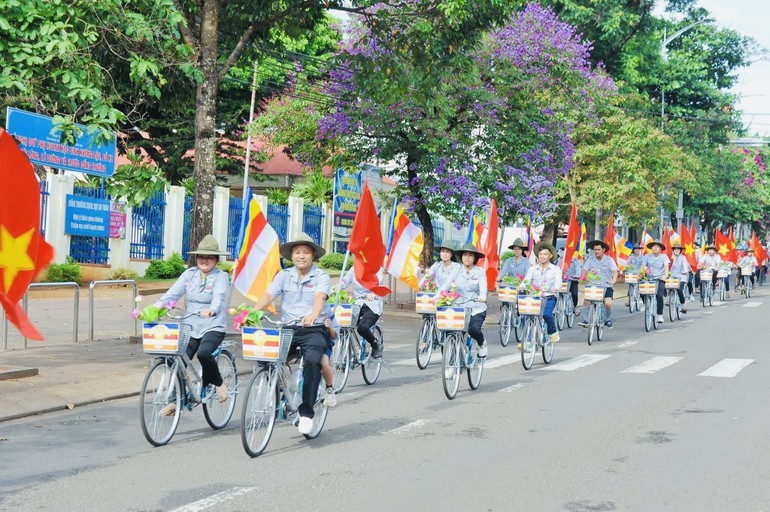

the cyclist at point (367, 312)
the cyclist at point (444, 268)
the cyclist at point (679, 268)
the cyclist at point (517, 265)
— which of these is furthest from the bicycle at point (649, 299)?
the cyclist at point (367, 312)

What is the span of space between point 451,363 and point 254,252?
3269 millimetres

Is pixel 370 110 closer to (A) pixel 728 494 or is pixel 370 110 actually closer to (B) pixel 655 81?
(A) pixel 728 494

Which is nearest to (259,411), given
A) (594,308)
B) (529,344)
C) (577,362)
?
(529,344)

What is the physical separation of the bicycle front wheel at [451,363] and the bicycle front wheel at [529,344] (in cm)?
304

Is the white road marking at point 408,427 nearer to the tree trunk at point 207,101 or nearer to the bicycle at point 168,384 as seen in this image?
the bicycle at point 168,384

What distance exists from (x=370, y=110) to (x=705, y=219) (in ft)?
159

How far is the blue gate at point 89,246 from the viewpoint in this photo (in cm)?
2609

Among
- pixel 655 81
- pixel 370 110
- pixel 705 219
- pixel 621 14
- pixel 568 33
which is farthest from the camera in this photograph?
pixel 705 219

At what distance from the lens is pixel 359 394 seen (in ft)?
40.5

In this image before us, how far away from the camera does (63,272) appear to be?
79.4ft

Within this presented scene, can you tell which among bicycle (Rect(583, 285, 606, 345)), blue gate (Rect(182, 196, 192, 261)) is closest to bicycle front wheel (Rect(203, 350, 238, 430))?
bicycle (Rect(583, 285, 606, 345))

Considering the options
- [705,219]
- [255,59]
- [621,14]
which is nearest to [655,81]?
[621,14]

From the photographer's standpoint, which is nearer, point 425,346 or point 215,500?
point 215,500

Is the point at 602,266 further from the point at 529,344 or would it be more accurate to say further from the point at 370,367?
the point at 370,367
